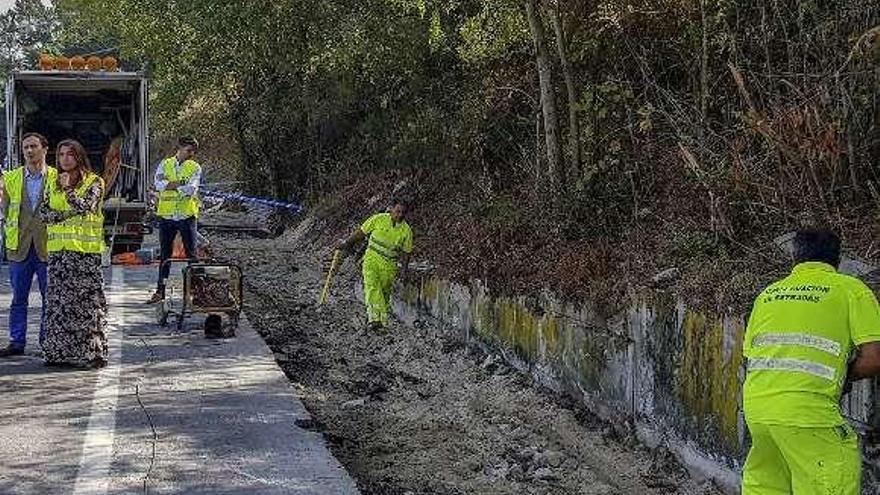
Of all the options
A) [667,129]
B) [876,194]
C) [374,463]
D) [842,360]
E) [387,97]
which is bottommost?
[374,463]

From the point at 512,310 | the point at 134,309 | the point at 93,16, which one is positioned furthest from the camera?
the point at 93,16

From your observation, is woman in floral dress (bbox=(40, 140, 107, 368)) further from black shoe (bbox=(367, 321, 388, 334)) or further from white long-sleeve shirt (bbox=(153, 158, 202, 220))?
black shoe (bbox=(367, 321, 388, 334))

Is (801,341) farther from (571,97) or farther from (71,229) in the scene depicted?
(571,97)

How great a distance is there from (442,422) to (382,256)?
411 cm

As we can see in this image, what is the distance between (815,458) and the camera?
14.7ft

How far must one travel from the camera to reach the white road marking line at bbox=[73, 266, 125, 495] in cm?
597

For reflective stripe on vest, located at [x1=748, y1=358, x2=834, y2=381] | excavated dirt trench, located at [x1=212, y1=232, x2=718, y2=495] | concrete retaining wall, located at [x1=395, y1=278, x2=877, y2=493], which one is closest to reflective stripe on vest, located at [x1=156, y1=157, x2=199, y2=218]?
excavated dirt trench, located at [x1=212, y1=232, x2=718, y2=495]

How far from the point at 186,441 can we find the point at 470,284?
483 centimetres

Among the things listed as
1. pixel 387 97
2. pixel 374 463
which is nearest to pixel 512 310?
pixel 374 463

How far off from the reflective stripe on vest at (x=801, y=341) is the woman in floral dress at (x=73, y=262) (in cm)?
584

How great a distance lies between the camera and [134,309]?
11.8 m

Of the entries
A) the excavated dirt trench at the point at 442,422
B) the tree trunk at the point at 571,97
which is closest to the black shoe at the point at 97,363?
the excavated dirt trench at the point at 442,422

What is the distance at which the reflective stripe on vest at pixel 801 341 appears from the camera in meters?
4.53

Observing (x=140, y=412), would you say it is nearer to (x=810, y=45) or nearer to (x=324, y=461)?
(x=324, y=461)
